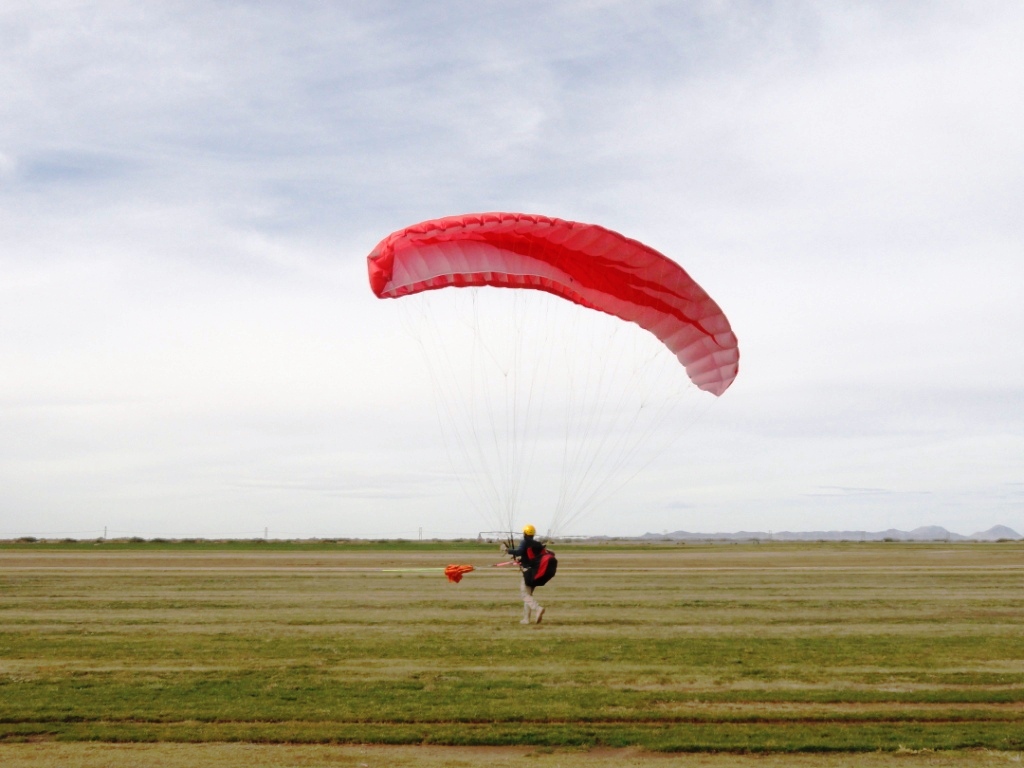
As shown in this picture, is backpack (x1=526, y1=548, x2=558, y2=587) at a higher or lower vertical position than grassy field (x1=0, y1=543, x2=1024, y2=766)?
higher

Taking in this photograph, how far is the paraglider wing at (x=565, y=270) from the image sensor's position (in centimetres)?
1512

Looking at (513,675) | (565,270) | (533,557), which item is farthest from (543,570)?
(565,270)

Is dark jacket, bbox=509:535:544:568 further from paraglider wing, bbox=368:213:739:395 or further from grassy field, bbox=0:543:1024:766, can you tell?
paraglider wing, bbox=368:213:739:395

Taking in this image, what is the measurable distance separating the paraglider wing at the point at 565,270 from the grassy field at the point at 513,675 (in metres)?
5.84

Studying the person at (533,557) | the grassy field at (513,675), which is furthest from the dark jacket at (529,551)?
the grassy field at (513,675)

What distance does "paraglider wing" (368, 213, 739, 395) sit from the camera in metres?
15.1

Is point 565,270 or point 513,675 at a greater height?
point 565,270

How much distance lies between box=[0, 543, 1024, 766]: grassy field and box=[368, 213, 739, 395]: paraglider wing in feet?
19.2

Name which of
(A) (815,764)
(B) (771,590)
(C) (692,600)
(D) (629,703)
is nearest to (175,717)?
(D) (629,703)

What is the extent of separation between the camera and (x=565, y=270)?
52.9 ft

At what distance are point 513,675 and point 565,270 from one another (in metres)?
6.89

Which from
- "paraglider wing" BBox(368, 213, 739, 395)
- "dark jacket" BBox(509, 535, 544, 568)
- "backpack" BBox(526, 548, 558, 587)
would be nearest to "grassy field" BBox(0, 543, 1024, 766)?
"backpack" BBox(526, 548, 558, 587)

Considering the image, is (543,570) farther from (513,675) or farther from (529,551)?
(513,675)

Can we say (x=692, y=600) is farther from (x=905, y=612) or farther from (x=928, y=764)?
(x=928, y=764)
